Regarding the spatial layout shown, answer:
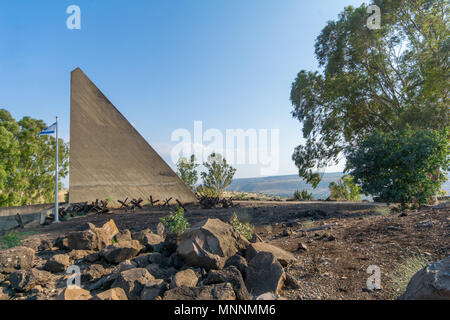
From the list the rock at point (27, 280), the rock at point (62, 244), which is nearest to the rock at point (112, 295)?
the rock at point (27, 280)

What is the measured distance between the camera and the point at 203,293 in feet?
8.49

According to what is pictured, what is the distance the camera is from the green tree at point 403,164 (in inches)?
313

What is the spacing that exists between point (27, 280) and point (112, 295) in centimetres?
184

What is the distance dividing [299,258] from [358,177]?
6.05 meters

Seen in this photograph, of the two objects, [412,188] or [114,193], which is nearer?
[412,188]

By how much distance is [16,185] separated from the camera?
18672 millimetres

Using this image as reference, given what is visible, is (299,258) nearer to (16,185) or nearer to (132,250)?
(132,250)

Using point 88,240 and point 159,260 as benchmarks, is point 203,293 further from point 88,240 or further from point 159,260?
point 88,240

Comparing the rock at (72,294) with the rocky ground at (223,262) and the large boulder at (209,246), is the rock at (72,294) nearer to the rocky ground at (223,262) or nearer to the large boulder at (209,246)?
the rocky ground at (223,262)

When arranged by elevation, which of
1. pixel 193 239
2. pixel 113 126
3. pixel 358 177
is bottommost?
pixel 193 239

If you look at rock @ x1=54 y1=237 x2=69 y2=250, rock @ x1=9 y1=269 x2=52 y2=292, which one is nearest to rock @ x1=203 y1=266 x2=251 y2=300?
rock @ x1=9 y1=269 x2=52 y2=292

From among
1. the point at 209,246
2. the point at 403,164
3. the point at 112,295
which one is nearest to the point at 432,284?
the point at 209,246

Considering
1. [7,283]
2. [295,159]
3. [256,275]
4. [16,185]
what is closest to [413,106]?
[295,159]

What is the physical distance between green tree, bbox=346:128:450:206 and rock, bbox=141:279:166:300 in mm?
7770
